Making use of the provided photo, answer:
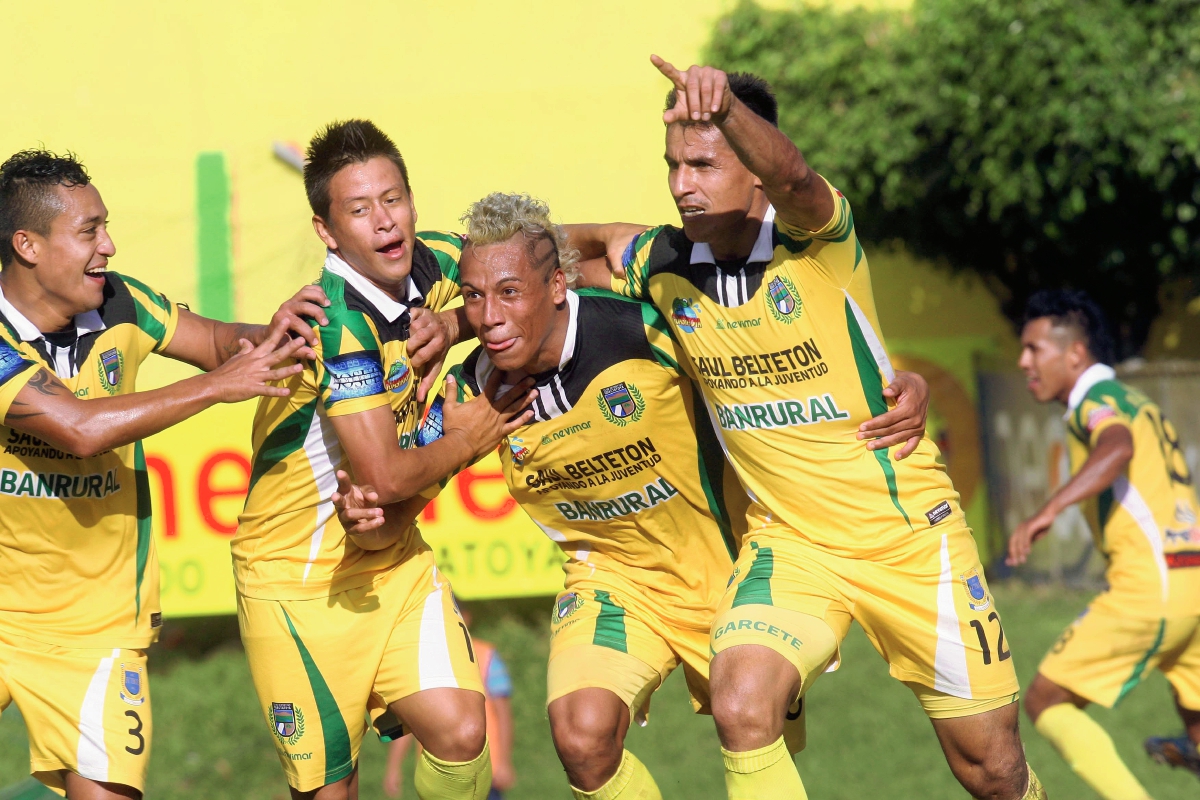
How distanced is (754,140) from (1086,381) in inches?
160

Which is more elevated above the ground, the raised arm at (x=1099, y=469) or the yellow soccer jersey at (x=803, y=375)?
the yellow soccer jersey at (x=803, y=375)

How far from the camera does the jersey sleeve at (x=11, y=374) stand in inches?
174

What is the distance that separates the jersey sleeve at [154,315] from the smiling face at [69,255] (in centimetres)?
26

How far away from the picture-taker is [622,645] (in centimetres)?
474

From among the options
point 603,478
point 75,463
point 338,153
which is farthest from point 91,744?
point 338,153

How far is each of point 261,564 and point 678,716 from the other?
4665mm

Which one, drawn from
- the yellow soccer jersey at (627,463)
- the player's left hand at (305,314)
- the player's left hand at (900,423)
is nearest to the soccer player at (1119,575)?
the player's left hand at (900,423)

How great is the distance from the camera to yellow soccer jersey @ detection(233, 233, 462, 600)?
454 cm

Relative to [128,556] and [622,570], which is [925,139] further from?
[128,556]

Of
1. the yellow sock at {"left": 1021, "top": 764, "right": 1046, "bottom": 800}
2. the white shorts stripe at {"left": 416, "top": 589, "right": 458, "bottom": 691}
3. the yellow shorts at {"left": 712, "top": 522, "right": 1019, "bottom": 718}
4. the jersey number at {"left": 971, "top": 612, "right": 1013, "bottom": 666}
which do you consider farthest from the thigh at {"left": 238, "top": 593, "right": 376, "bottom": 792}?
the yellow sock at {"left": 1021, "top": 764, "right": 1046, "bottom": 800}

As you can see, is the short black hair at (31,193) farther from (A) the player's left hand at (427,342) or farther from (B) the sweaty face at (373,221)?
(A) the player's left hand at (427,342)

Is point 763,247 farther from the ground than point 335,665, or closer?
farther from the ground

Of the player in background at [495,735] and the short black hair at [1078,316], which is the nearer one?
the short black hair at [1078,316]

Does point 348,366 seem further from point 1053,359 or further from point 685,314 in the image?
point 1053,359
